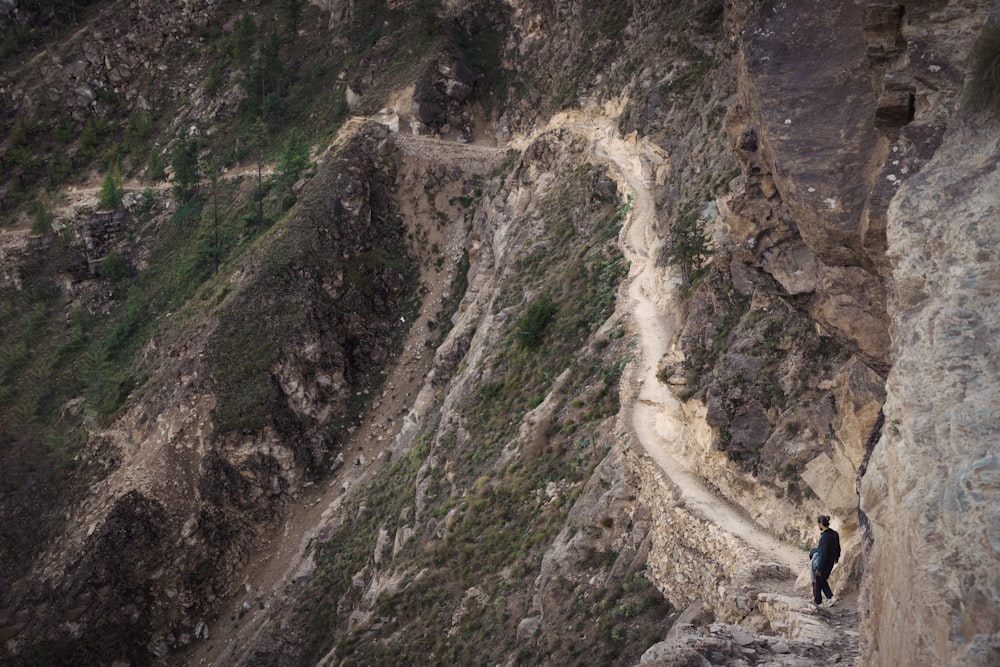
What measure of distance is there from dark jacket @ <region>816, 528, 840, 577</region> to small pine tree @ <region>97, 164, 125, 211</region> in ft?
236

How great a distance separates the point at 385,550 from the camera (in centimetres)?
3631

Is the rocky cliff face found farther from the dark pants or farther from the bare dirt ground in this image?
the bare dirt ground

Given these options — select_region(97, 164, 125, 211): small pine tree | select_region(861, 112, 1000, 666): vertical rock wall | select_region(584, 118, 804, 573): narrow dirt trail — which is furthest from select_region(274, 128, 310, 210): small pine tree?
select_region(861, 112, 1000, 666): vertical rock wall

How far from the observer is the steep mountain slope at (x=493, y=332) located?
9.93 metres

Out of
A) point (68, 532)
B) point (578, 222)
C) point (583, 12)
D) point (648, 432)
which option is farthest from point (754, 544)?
point (583, 12)

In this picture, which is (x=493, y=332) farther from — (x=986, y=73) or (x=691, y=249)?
(x=986, y=73)

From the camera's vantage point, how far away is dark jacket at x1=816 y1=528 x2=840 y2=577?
1438 centimetres

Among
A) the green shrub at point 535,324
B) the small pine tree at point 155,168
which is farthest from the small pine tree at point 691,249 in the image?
the small pine tree at point 155,168

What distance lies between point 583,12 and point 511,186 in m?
16.4

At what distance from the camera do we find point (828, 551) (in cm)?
1438

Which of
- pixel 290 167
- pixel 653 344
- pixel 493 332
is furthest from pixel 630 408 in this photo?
pixel 290 167

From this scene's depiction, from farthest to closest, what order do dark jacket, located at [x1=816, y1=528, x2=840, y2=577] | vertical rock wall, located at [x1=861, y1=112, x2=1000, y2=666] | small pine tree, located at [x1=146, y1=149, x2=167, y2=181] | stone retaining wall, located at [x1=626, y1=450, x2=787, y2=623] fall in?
small pine tree, located at [x1=146, y1=149, x2=167, y2=181]
stone retaining wall, located at [x1=626, y1=450, x2=787, y2=623]
dark jacket, located at [x1=816, y1=528, x2=840, y2=577]
vertical rock wall, located at [x1=861, y1=112, x2=1000, y2=666]

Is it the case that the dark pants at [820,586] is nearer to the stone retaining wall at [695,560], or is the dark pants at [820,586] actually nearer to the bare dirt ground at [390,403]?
the stone retaining wall at [695,560]

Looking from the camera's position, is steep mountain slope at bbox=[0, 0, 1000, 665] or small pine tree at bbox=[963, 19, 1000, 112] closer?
small pine tree at bbox=[963, 19, 1000, 112]
